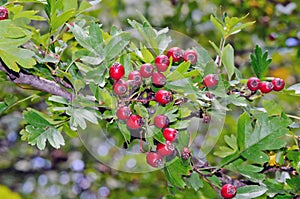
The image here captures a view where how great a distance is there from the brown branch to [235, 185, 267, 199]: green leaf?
1.46 feet

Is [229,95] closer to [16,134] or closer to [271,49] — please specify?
[271,49]

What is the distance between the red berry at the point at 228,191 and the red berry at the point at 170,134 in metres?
0.21

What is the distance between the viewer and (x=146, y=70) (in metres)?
0.93

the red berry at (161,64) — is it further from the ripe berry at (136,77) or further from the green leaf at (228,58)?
the green leaf at (228,58)

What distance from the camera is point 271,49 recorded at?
2621mm

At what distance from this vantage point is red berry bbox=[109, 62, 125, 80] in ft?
3.05

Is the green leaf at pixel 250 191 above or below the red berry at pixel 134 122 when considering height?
below

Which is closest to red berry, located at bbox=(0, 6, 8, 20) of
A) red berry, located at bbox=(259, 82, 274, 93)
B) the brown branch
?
the brown branch

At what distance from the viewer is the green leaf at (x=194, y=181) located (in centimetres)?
111

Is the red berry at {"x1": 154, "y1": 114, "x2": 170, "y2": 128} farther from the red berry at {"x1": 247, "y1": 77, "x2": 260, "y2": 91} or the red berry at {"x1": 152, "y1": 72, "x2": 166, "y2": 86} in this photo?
the red berry at {"x1": 247, "y1": 77, "x2": 260, "y2": 91}

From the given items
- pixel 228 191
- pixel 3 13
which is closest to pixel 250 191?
pixel 228 191

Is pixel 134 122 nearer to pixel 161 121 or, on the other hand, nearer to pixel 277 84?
pixel 161 121

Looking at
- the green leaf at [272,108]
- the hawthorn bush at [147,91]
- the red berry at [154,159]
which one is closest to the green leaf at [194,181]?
the hawthorn bush at [147,91]

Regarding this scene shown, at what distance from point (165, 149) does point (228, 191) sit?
0.20 meters
